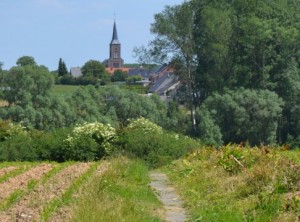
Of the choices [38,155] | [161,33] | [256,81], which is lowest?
[38,155]

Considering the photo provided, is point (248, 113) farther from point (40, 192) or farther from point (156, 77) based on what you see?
point (156, 77)

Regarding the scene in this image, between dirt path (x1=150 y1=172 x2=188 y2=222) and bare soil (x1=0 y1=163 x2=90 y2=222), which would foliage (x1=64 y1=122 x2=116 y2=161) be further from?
bare soil (x1=0 y1=163 x2=90 y2=222)

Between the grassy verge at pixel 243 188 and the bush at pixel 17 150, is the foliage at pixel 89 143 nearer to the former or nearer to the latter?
the bush at pixel 17 150

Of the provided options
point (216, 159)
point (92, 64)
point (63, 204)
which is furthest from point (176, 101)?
point (92, 64)

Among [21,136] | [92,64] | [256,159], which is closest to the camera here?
[256,159]

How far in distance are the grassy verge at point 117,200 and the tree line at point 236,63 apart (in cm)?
3449

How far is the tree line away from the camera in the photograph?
52.3 m

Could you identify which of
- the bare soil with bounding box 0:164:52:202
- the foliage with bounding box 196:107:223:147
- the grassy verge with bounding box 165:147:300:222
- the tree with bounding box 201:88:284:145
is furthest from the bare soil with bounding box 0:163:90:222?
the tree with bounding box 201:88:284:145

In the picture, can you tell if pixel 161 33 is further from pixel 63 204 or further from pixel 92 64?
pixel 92 64

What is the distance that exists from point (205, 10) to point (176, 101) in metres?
8.15

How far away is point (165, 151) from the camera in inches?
1076

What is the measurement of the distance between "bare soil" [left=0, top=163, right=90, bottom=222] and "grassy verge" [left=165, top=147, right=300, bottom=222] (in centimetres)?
250

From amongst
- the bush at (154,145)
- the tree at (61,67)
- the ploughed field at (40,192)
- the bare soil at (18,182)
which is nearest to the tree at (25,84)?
the bush at (154,145)

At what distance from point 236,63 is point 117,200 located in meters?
45.3
